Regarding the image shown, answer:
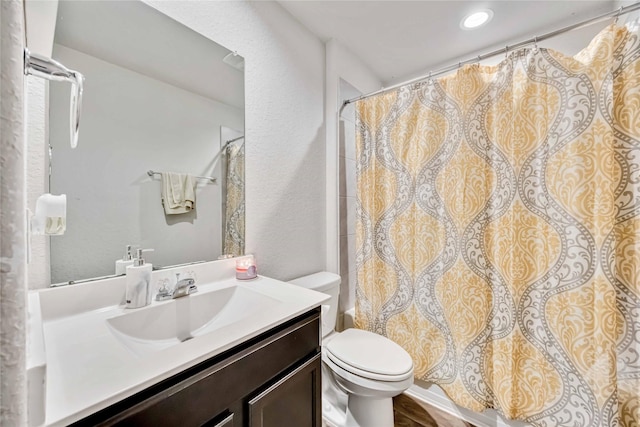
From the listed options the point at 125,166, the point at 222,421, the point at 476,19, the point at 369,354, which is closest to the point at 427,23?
the point at 476,19

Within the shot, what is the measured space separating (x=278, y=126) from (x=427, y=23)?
1156 mm

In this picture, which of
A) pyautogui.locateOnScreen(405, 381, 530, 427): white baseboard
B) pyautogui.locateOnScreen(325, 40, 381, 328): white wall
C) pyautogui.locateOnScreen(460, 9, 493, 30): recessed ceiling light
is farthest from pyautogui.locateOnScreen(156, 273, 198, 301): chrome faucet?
pyautogui.locateOnScreen(460, 9, 493, 30): recessed ceiling light

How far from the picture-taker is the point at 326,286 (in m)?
1.46

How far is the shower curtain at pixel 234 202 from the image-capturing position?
4.02ft

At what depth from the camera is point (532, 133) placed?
117 centimetres

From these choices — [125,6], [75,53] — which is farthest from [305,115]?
[75,53]

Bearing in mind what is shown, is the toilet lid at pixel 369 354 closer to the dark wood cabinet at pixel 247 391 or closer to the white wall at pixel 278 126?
the dark wood cabinet at pixel 247 391

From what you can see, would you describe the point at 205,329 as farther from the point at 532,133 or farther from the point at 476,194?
the point at 532,133

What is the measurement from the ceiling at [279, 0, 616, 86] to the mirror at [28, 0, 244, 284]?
2.34ft

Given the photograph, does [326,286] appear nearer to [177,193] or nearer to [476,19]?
[177,193]

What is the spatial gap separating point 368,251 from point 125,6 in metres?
1.62

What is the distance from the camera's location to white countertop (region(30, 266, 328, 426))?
450 millimetres

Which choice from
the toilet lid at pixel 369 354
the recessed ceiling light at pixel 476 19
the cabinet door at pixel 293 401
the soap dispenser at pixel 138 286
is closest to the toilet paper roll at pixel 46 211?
the soap dispenser at pixel 138 286

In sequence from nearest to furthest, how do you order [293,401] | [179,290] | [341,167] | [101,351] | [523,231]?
[101,351] < [293,401] < [179,290] < [523,231] < [341,167]
